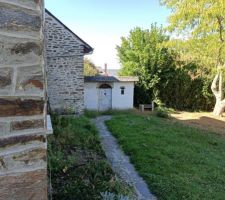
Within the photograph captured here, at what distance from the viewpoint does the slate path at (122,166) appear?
6829mm

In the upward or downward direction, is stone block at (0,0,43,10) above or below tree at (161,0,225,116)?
below

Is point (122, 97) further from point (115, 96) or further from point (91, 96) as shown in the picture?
point (91, 96)

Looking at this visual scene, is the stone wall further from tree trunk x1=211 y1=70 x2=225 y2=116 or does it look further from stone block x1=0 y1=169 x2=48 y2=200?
stone block x1=0 y1=169 x2=48 y2=200

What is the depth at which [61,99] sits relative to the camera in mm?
17703

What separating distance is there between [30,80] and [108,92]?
19.9 meters

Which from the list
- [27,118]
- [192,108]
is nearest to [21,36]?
[27,118]

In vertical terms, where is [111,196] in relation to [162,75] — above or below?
below

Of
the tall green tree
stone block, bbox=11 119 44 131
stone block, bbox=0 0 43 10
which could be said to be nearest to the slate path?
stone block, bbox=11 119 44 131

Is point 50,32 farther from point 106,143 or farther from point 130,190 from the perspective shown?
point 130,190

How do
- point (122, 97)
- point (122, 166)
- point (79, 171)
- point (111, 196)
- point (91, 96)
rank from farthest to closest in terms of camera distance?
point (122, 97), point (91, 96), point (122, 166), point (79, 171), point (111, 196)

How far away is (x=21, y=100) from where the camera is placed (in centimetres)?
206

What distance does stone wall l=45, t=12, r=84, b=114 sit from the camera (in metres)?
17.3

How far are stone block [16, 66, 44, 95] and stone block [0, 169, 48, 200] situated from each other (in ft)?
1.66

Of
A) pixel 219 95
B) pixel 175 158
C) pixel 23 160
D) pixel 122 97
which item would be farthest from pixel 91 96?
pixel 23 160
